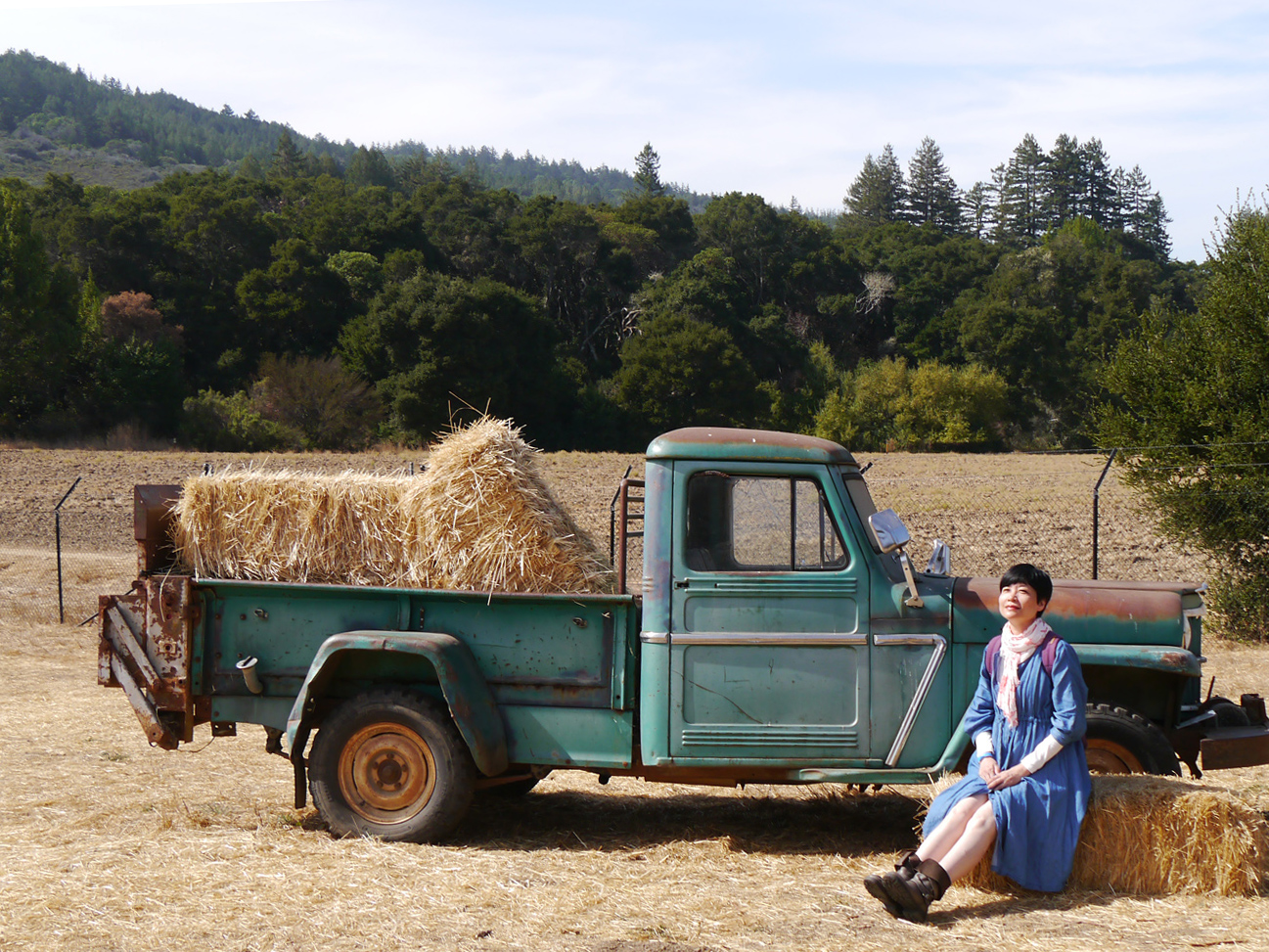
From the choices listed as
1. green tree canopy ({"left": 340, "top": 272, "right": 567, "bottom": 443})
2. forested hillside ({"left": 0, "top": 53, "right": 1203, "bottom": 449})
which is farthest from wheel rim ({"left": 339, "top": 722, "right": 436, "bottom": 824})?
green tree canopy ({"left": 340, "top": 272, "right": 567, "bottom": 443})

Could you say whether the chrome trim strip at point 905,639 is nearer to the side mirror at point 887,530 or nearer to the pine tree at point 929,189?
the side mirror at point 887,530

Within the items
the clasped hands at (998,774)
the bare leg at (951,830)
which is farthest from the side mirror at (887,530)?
the bare leg at (951,830)

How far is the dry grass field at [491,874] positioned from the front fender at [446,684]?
522 millimetres

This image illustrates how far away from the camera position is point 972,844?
4516mm

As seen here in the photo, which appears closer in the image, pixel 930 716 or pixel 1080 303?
pixel 930 716

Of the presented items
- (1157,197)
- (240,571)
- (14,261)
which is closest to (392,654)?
(240,571)

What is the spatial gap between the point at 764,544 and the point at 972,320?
58535 mm

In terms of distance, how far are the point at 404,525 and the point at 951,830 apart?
3.17 m

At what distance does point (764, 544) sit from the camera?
5566 millimetres

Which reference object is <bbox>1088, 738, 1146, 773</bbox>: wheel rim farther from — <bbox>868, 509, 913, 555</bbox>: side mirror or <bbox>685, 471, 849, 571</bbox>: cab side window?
<bbox>685, 471, 849, 571</bbox>: cab side window

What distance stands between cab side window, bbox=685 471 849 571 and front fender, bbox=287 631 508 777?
1.24m

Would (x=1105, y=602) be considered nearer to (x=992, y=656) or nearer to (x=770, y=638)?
(x=992, y=656)

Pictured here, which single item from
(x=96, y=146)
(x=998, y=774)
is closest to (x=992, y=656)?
(x=998, y=774)

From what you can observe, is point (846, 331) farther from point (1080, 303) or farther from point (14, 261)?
point (14, 261)
